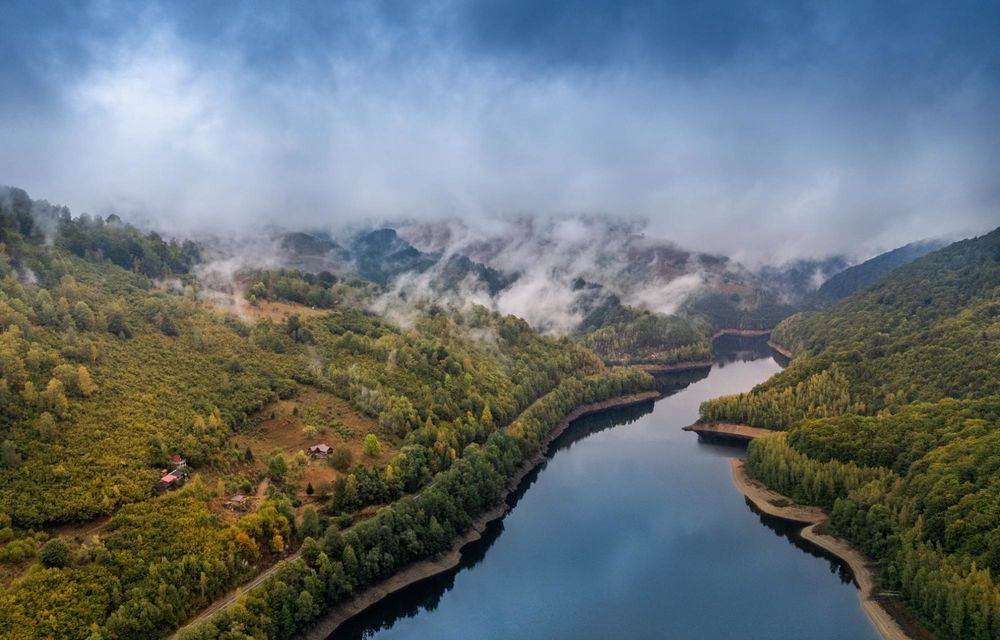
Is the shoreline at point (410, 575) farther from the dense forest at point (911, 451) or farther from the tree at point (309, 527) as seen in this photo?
the dense forest at point (911, 451)

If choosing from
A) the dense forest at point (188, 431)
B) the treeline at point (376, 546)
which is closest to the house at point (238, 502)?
the dense forest at point (188, 431)

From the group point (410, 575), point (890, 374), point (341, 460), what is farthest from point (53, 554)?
point (890, 374)

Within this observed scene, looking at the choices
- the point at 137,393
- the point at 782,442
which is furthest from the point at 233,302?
the point at 782,442

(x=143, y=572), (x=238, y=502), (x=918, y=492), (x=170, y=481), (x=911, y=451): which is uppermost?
(x=170, y=481)

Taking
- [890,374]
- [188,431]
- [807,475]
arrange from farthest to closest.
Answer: [890,374], [807,475], [188,431]

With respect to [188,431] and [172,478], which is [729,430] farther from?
[172,478]

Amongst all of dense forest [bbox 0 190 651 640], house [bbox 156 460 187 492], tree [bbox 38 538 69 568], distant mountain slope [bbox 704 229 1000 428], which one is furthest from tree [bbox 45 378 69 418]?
distant mountain slope [bbox 704 229 1000 428]

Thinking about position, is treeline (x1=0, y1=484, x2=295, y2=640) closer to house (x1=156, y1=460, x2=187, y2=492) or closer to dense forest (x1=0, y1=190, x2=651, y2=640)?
dense forest (x1=0, y1=190, x2=651, y2=640)
